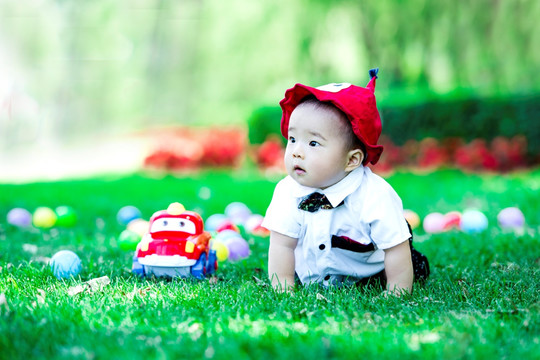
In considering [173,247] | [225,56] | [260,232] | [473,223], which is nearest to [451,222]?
[473,223]

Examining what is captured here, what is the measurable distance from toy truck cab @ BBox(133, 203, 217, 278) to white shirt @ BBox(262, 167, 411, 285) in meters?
0.45

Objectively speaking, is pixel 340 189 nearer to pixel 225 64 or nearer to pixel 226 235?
pixel 226 235

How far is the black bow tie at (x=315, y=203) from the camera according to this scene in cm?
318

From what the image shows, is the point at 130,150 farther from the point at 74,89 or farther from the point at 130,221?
the point at 130,221

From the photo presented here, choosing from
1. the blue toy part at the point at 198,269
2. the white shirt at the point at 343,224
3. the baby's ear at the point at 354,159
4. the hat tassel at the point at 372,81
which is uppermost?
the hat tassel at the point at 372,81

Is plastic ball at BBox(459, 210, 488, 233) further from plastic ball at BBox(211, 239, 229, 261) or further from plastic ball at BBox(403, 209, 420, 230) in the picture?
plastic ball at BBox(211, 239, 229, 261)

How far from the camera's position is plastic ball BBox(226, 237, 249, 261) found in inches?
166

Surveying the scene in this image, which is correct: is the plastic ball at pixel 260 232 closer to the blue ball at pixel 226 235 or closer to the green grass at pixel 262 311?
the green grass at pixel 262 311

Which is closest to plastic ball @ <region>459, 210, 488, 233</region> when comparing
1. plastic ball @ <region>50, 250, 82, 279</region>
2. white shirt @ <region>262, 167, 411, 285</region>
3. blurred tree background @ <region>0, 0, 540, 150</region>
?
white shirt @ <region>262, 167, 411, 285</region>

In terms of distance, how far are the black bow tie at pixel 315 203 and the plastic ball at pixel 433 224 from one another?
2466 millimetres

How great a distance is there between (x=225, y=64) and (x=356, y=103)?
45.7ft

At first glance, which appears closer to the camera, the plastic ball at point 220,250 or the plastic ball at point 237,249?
the plastic ball at point 220,250

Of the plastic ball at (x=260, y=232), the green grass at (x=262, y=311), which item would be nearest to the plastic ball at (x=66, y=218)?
the green grass at (x=262, y=311)

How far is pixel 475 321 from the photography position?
2.52 meters
